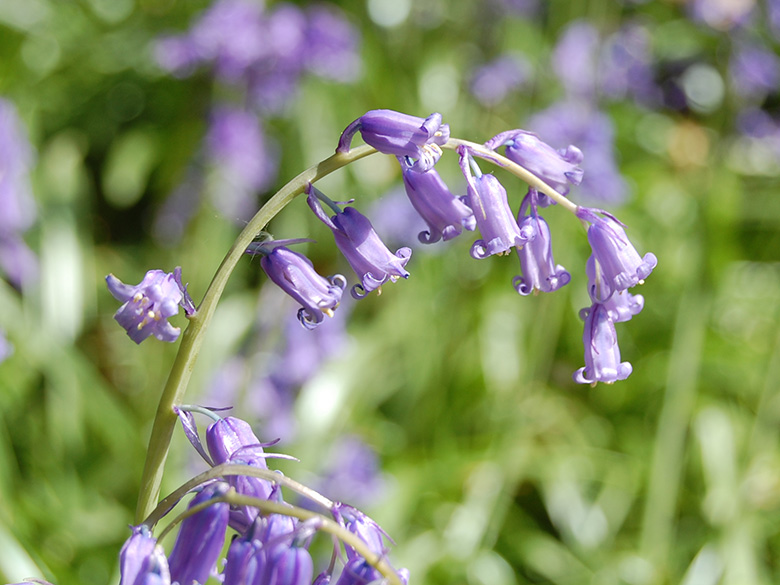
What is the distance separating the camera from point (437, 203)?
4.91 ft

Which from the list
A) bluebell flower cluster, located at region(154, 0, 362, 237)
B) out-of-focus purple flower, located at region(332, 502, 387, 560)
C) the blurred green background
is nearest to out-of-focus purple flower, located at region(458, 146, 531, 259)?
out-of-focus purple flower, located at region(332, 502, 387, 560)

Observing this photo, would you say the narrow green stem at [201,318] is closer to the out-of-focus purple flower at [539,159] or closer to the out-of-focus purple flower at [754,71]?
the out-of-focus purple flower at [539,159]

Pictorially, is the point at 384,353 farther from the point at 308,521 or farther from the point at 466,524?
the point at 308,521

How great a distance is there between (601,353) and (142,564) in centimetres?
93

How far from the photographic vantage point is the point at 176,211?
5.54m

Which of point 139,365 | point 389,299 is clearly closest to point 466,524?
point 389,299

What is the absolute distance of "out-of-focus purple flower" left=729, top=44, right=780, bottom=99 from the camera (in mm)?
6477

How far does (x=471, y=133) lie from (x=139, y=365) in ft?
8.96

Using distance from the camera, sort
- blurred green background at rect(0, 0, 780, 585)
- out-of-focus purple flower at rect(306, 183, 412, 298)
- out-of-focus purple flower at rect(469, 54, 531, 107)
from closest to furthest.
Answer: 1. out-of-focus purple flower at rect(306, 183, 412, 298)
2. blurred green background at rect(0, 0, 780, 585)
3. out-of-focus purple flower at rect(469, 54, 531, 107)

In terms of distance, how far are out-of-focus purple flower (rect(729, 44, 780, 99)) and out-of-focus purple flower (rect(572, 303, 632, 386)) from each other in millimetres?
5587

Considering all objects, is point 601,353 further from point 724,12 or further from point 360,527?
point 724,12

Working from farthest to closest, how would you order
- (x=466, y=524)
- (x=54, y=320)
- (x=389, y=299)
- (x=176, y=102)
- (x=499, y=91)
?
(x=176, y=102)
(x=499, y=91)
(x=389, y=299)
(x=54, y=320)
(x=466, y=524)

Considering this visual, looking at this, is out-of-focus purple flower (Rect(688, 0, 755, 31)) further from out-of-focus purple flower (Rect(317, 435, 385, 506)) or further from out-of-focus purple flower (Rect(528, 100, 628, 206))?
out-of-focus purple flower (Rect(317, 435, 385, 506))

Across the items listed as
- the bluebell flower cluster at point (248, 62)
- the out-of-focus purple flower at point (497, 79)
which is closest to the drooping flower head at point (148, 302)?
the bluebell flower cluster at point (248, 62)
